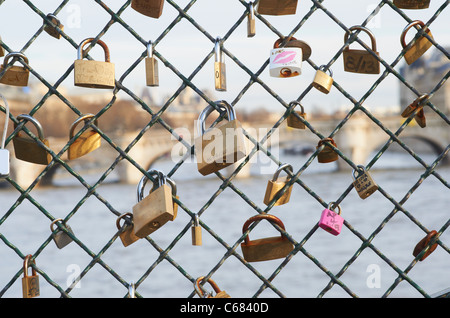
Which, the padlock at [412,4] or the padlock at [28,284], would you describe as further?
the padlock at [412,4]

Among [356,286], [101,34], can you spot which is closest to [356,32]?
[101,34]

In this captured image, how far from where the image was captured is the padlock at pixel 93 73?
1.14 meters

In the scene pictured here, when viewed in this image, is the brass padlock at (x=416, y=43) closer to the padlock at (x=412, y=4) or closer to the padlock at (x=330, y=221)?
the padlock at (x=412, y=4)

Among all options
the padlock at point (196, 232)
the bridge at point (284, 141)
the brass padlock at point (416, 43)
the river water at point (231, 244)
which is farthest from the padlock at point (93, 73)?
the bridge at point (284, 141)

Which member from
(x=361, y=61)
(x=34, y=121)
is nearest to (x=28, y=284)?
(x=34, y=121)

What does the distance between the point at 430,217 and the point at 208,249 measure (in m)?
5.41

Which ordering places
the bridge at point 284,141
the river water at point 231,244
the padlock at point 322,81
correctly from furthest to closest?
the bridge at point 284,141
the river water at point 231,244
the padlock at point 322,81

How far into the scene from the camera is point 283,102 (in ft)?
4.06

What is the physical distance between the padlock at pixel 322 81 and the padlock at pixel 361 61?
0.08m

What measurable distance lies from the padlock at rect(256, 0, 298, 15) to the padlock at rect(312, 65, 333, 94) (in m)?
0.14

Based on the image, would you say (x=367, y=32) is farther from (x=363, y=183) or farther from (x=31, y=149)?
(x=31, y=149)

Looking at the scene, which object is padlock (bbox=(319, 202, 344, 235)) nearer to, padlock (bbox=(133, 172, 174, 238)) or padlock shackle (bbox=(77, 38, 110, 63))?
padlock (bbox=(133, 172, 174, 238))

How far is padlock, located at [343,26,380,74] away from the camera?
129cm
